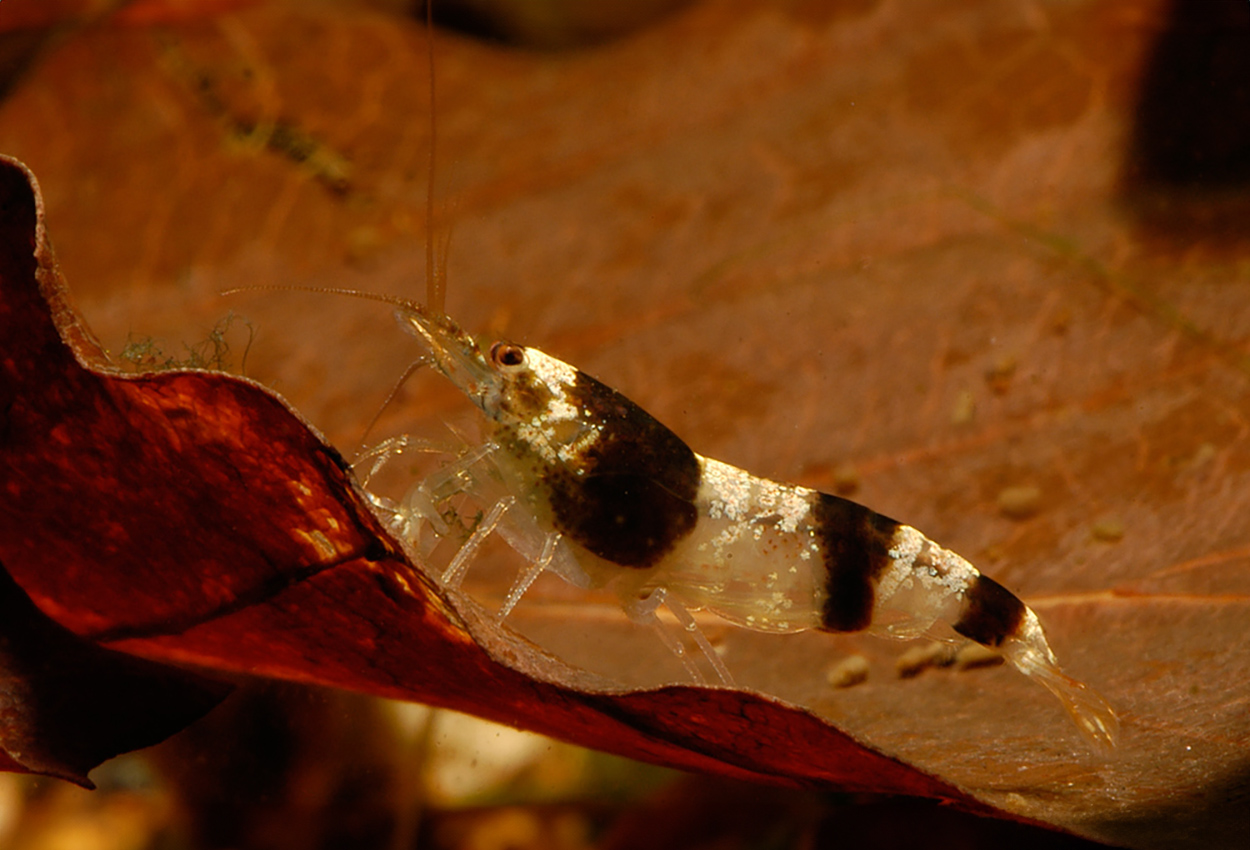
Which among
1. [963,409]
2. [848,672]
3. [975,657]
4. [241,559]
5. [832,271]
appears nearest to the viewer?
[241,559]

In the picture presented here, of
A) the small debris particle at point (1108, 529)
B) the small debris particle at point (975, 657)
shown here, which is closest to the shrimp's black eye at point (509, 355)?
the small debris particle at point (975, 657)

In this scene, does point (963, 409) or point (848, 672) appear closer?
point (848, 672)

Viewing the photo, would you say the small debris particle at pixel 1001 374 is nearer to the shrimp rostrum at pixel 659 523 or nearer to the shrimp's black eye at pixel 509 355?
the shrimp rostrum at pixel 659 523

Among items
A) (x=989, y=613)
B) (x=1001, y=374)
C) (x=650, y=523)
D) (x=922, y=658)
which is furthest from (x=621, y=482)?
(x=1001, y=374)

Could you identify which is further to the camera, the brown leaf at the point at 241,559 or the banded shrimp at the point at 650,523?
the banded shrimp at the point at 650,523

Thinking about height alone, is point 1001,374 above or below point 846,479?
above

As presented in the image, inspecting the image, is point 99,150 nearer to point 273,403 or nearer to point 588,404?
point 588,404

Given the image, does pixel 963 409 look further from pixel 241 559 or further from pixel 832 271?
pixel 241 559

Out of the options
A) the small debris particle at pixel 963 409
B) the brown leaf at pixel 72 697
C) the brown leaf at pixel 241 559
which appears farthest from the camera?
the small debris particle at pixel 963 409
